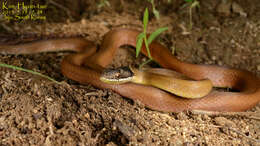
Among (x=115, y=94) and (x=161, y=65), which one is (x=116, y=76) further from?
(x=161, y=65)

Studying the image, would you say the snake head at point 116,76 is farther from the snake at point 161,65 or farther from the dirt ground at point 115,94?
the dirt ground at point 115,94

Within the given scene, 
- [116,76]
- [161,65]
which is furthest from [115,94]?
[161,65]

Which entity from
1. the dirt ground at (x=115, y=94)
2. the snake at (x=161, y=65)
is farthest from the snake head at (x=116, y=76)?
the dirt ground at (x=115, y=94)

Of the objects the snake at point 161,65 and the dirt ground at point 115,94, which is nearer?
the dirt ground at point 115,94

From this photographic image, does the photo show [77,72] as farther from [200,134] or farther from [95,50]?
[200,134]

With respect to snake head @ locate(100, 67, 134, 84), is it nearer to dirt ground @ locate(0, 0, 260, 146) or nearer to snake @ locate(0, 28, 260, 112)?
snake @ locate(0, 28, 260, 112)
